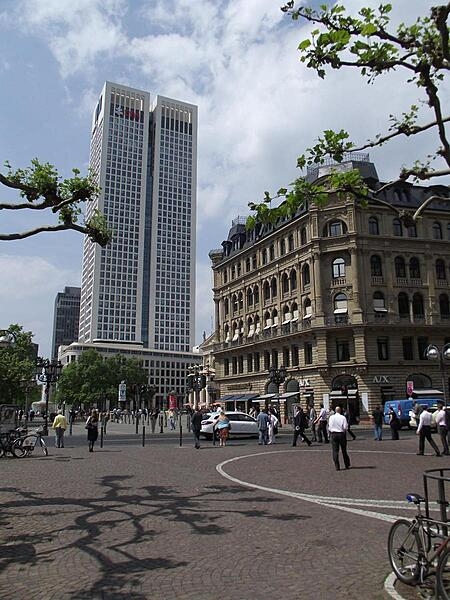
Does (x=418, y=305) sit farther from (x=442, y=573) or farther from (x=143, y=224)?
(x=143, y=224)

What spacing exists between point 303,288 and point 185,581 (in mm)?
49259

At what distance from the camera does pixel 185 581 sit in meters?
5.57

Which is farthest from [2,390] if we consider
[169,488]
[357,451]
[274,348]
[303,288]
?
[169,488]

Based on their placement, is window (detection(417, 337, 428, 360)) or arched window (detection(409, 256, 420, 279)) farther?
arched window (detection(409, 256, 420, 279))

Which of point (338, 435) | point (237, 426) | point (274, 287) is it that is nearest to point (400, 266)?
point (274, 287)

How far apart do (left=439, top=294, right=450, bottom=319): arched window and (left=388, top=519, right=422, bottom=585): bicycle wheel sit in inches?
1960

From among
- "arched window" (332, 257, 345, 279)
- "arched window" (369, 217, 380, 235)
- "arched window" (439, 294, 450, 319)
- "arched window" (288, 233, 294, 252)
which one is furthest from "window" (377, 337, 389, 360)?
"arched window" (288, 233, 294, 252)

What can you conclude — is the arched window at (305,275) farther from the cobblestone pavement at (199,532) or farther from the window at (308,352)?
the cobblestone pavement at (199,532)

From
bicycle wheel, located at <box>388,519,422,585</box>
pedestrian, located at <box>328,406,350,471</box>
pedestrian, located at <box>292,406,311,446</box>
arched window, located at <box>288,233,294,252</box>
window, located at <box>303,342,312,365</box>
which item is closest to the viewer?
bicycle wheel, located at <box>388,519,422,585</box>

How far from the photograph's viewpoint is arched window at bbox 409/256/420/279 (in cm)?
5178

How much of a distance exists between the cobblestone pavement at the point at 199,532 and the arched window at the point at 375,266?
37788 mm

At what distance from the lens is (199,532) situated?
25.2 ft

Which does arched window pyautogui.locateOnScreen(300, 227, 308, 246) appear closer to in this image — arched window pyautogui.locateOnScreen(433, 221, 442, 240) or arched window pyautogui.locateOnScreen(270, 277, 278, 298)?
arched window pyautogui.locateOnScreen(270, 277, 278, 298)

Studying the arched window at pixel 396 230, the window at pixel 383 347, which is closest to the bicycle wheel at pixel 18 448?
the window at pixel 383 347
